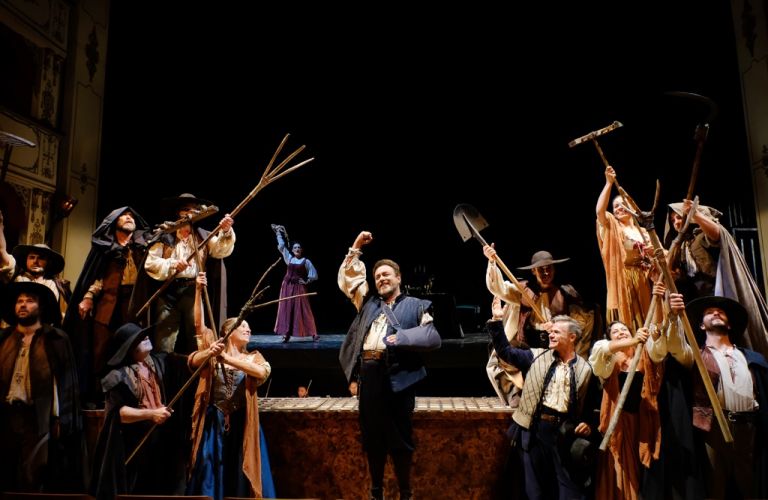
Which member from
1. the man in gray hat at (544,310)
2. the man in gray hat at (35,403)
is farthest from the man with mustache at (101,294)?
the man in gray hat at (544,310)

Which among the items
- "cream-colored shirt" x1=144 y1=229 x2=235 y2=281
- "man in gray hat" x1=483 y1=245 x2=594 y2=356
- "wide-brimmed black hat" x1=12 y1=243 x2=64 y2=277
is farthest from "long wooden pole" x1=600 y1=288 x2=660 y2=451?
"wide-brimmed black hat" x1=12 y1=243 x2=64 y2=277

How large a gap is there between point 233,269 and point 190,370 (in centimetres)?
681

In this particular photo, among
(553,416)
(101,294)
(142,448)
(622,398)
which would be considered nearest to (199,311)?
(142,448)

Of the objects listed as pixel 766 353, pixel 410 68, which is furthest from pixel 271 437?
pixel 410 68

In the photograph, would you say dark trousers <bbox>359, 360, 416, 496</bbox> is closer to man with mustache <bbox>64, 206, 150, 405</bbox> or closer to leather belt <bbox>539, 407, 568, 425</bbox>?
leather belt <bbox>539, 407, 568, 425</bbox>

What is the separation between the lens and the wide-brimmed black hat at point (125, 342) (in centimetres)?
302

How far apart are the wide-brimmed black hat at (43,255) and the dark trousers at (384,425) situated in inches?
122

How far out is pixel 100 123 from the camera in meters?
7.17

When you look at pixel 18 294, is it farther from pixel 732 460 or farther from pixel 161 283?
pixel 732 460

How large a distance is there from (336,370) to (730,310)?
4.61m

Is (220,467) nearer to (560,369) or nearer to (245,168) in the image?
(560,369)

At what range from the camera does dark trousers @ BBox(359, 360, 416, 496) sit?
3.05 metres

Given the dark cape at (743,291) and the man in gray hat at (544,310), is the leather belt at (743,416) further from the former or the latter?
the man in gray hat at (544,310)

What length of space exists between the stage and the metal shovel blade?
9.49 ft
